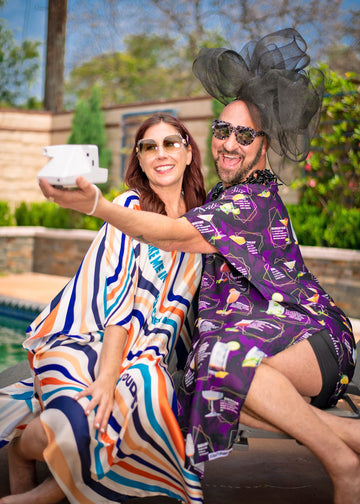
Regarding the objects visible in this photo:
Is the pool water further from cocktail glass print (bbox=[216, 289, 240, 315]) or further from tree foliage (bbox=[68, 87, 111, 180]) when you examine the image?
tree foliage (bbox=[68, 87, 111, 180])

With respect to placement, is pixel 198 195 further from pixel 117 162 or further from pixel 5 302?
pixel 117 162

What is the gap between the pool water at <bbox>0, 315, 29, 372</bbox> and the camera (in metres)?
6.17

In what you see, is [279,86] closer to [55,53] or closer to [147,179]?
[147,179]

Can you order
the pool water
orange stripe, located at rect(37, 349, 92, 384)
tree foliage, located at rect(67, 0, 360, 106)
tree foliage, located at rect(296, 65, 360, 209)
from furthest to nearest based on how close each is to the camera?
tree foliage, located at rect(67, 0, 360, 106) → tree foliage, located at rect(296, 65, 360, 209) → the pool water → orange stripe, located at rect(37, 349, 92, 384)

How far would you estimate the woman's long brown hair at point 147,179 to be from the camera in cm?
279

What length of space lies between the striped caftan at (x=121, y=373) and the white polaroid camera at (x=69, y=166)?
2.13 feet

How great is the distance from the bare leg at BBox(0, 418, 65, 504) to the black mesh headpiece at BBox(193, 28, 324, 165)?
1.66 m

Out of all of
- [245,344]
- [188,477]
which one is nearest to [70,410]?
[188,477]

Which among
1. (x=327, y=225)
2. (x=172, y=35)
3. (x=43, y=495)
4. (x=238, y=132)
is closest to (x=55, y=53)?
(x=172, y=35)

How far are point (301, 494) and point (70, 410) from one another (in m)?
1.18

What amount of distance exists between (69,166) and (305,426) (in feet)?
4.07

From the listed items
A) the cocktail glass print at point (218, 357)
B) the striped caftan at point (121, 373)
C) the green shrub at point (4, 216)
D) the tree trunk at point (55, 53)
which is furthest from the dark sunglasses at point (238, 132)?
the tree trunk at point (55, 53)

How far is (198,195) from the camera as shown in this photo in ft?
9.45

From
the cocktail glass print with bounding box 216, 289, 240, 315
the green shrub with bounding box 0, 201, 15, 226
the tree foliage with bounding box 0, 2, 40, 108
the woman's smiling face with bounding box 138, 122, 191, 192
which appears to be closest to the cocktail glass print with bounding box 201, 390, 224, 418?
the cocktail glass print with bounding box 216, 289, 240, 315
